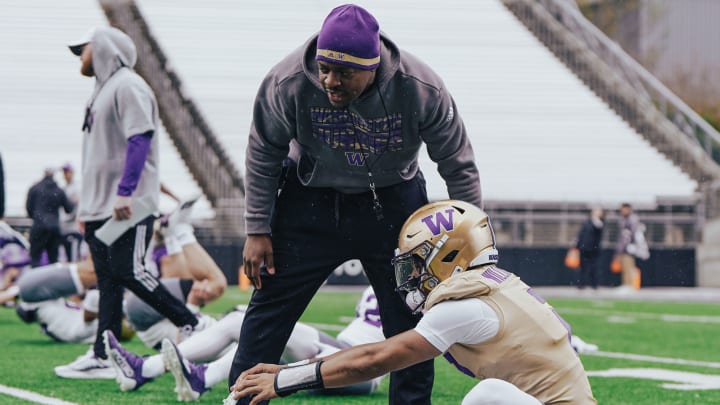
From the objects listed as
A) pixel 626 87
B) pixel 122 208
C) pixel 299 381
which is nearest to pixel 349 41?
pixel 299 381

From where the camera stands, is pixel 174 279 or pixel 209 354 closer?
pixel 209 354

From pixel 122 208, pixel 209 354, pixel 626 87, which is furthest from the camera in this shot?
pixel 626 87

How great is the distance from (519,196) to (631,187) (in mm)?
2594

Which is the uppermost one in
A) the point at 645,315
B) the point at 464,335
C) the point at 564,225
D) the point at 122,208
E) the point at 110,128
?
the point at 110,128

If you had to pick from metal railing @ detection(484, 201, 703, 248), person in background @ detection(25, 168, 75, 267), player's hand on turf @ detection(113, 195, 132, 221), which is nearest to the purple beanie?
player's hand on turf @ detection(113, 195, 132, 221)

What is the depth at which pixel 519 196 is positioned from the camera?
2478cm

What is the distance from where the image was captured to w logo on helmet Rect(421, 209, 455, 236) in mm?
3912

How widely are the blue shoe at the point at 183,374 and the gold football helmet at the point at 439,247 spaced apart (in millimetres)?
2078

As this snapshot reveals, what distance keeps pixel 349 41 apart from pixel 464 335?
1.01 metres

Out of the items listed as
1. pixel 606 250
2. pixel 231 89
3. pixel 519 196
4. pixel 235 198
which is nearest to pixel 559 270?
pixel 606 250

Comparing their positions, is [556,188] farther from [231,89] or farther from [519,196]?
[231,89]

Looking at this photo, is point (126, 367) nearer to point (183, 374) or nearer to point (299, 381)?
point (183, 374)

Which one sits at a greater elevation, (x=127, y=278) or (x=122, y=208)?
(x=122, y=208)

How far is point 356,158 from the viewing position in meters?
4.34
